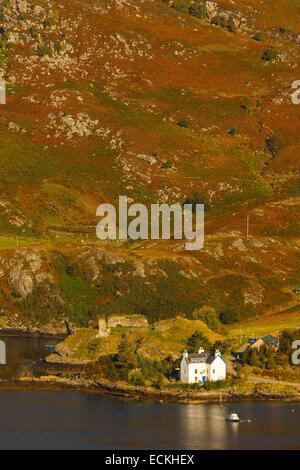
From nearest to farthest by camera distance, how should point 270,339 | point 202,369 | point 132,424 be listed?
point 132,424 → point 202,369 → point 270,339

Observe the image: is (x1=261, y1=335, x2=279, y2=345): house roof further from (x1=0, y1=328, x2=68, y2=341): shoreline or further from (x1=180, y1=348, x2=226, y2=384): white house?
(x1=0, y1=328, x2=68, y2=341): shoreline

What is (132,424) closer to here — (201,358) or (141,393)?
(141,393)

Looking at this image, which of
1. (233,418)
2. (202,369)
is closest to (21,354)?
(202,369)

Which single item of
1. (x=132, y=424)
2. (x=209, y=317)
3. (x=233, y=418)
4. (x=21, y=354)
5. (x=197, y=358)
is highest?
A: (x=209, y=317)

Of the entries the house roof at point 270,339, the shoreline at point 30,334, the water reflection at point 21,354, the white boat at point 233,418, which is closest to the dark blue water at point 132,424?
the white boat at point 233,418

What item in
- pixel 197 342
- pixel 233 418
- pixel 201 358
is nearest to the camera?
pixel 233 418

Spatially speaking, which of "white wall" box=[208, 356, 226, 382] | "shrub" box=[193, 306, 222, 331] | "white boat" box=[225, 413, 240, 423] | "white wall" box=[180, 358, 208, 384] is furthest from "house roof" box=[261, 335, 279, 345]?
"white boat" box=[225, 413, 240, 423]
